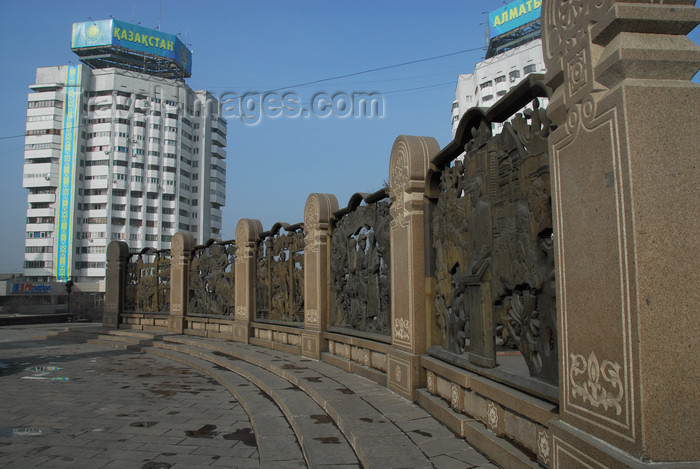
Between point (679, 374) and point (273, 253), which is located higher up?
point (273, 253)

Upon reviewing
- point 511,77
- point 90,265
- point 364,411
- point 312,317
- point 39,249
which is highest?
point 511,77

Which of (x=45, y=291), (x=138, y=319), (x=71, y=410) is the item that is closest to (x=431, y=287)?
(x=71, y=410)

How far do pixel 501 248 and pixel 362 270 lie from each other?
4.25 m

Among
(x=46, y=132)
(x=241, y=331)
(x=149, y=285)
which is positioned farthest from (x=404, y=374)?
(x=46, y=132)

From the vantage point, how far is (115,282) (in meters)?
18.8

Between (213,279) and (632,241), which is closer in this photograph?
(632,241)

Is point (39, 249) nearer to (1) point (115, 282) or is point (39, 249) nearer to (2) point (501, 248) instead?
(1) point (115, 282)

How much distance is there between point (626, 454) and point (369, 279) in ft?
18.0

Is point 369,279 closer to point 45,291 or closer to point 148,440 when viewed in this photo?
point 148,440

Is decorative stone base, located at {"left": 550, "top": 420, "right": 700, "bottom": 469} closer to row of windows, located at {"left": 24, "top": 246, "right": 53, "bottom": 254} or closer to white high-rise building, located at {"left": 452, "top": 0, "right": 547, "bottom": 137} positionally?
white high-rise building, located at {"left": 452, "top": 0, "right": 547, "bottom": 137}

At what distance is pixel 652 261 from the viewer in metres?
2.42

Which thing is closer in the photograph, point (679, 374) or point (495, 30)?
point (679, 374)

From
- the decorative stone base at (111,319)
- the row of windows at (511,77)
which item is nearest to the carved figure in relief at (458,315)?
the decorative stone base at (111,319)

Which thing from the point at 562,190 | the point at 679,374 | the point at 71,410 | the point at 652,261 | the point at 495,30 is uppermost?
the point at 495,30
